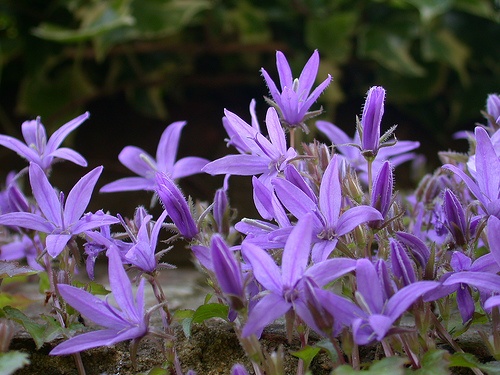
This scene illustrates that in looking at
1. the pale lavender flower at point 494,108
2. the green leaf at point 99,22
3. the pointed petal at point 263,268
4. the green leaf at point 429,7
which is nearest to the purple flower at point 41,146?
the pointed petal at point 263,268

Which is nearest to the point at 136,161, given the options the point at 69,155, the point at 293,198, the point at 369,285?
the point at 69,155

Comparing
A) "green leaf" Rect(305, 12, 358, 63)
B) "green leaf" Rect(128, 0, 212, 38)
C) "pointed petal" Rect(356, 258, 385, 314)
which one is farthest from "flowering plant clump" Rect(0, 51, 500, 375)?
"green leaf" Rect(305, 12, 358, 63)

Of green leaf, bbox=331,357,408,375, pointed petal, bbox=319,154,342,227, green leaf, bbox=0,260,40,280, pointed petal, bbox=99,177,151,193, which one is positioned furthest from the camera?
pointed petal, bbox=99,177,151,193

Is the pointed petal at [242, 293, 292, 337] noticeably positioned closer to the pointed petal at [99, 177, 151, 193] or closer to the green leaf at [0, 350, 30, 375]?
the green leaf at [0, 350, 30, 375]

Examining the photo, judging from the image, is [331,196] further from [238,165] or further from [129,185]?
[129,185]

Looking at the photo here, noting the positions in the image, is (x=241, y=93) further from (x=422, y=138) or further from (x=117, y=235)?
(x=117, y=235)
